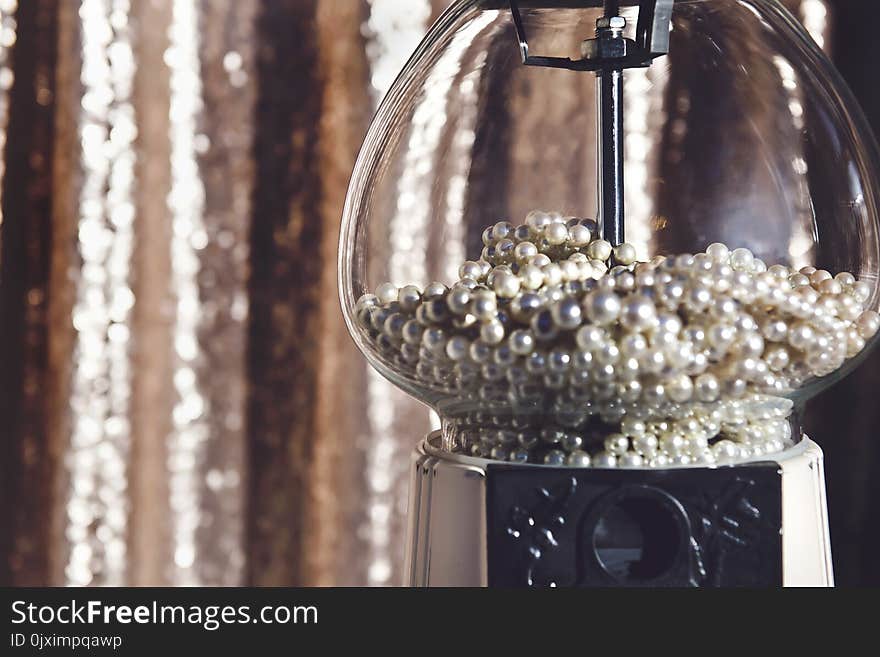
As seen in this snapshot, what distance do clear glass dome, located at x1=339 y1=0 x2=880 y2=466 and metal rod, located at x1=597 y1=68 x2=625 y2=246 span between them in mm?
14

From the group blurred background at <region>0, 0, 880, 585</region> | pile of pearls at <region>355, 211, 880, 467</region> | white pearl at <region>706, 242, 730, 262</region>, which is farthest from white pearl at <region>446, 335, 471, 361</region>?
blurred background at <region>0, 0, 880, 585</region>

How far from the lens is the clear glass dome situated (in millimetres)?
341

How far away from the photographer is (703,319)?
0.34 meters

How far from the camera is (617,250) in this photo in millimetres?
403

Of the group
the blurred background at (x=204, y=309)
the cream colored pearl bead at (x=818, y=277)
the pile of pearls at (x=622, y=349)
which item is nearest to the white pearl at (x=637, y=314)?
the pile of pearls at (x=622, y=349)

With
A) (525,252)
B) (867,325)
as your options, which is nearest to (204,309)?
(525,252)

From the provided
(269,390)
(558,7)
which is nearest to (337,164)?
(269,390)

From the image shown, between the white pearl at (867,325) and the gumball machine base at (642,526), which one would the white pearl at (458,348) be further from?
the white pearl at (867,325)

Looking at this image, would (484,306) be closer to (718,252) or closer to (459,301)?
(459,301)

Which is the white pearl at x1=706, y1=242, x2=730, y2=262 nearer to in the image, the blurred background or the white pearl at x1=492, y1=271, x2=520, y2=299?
the white pearl at x1=492, y1=271, x2=520, y2=299

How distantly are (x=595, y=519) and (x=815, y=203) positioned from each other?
174 mm

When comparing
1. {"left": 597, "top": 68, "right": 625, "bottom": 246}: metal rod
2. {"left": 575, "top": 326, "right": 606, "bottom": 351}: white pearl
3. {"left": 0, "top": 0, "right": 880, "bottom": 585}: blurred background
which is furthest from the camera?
{"left": 0, "top": 0, "right": 880, "bottom": 585}: blurred background

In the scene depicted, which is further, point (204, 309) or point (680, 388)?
point (204, 309)

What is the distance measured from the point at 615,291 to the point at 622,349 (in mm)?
27
